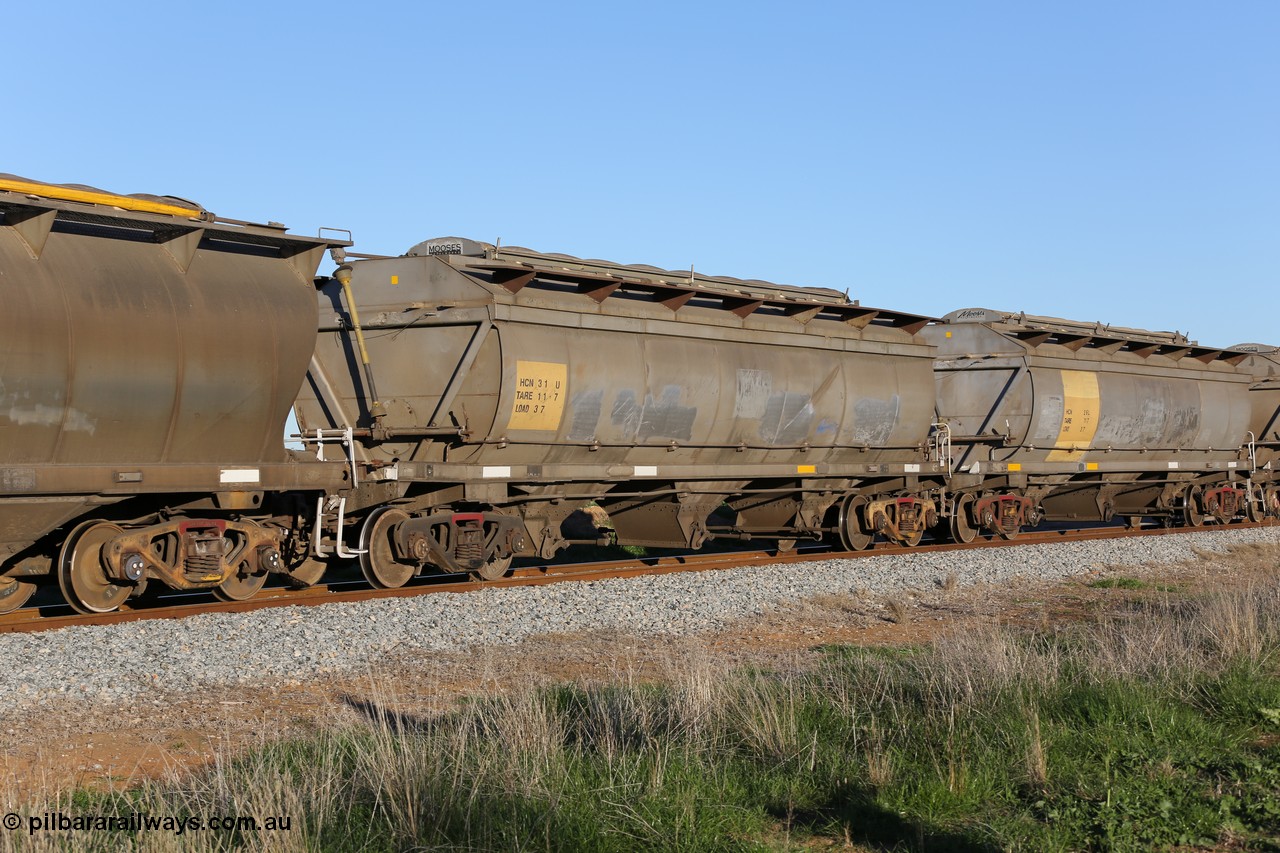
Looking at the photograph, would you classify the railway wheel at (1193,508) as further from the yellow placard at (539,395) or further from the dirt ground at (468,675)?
the yellow placard at (539,395)

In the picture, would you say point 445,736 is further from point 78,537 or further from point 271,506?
point 271,506

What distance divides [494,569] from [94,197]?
658 centimetres

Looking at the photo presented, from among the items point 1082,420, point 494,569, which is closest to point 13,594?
point 494,569

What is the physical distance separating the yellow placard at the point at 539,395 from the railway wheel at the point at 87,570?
181 inches

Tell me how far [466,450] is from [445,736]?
7516 mm

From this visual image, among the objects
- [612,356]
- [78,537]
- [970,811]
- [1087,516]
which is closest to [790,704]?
[970,811]

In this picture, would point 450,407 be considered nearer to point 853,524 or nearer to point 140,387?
point 140,387

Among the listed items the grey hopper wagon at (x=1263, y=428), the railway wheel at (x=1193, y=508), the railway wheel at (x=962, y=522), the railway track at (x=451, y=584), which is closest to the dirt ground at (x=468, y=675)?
the railway track at (x=451, y=584)

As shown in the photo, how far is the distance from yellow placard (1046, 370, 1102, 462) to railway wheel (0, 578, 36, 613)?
17285 mm

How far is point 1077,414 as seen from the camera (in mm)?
22406

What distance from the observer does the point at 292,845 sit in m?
5.01

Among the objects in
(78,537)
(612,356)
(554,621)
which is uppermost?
(612,356)

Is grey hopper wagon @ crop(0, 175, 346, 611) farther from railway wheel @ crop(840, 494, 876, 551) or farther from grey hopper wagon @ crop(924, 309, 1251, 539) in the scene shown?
grey hopper wagon @ crop(924, 309, 1251, 539)

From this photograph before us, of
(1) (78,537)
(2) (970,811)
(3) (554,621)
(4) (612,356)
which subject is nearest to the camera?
(2) (970,811)
